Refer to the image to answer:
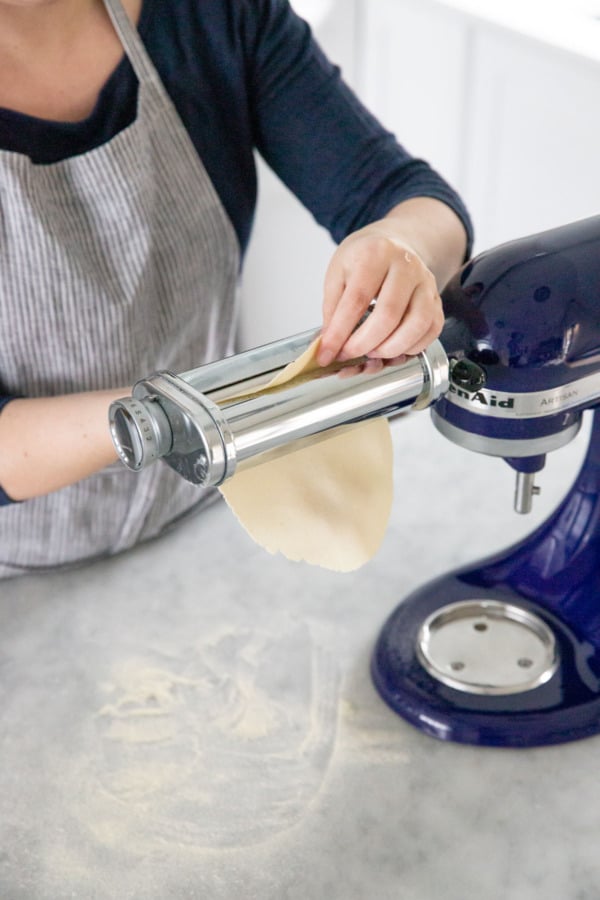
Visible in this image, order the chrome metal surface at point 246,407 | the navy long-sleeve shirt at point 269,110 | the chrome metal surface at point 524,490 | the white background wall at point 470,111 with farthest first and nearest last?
the white background wall at point 470,111 < the navy long-sleeve shirt at point 269,110 < the chrome metal surface at point 524,490 < the chrome metal surface at point 246,407

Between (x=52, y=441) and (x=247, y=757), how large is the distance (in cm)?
30

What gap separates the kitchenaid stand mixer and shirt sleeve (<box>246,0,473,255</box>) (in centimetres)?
33

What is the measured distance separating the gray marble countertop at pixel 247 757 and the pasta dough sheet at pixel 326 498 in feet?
0.62

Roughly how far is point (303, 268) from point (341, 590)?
176cm

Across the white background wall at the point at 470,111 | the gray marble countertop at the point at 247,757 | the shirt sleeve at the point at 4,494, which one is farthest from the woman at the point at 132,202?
the white background wall at the point at 470,111

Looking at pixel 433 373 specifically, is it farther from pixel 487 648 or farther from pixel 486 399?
pixel 487 648

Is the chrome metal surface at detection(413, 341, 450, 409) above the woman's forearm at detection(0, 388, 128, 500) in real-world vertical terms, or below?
above

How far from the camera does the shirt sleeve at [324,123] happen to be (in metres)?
1.02

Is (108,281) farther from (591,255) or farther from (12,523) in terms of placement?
(591,255)

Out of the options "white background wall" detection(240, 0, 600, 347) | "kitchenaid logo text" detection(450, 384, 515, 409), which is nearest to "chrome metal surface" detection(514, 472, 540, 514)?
"kitchenaid logo text" detection(450, 384, 515, 409)

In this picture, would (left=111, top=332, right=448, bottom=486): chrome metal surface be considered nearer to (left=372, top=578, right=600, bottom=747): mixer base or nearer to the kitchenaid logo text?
the kitchenaid logo text

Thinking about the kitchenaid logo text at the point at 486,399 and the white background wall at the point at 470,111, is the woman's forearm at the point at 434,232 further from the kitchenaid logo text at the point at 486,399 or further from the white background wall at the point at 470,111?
the white background wall at the point at 470,111

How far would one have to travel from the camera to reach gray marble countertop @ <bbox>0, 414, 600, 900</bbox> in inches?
27.3

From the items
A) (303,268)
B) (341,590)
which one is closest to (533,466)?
(341,590)
